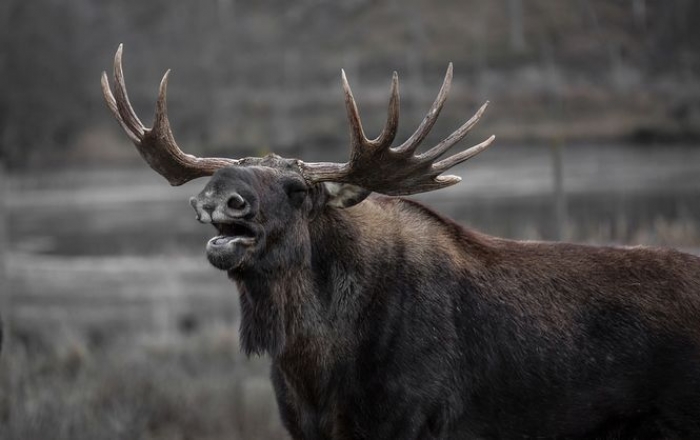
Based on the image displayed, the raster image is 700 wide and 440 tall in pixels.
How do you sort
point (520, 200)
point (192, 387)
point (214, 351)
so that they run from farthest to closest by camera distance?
point (520, 200), point (214, 351), point (192, 387)

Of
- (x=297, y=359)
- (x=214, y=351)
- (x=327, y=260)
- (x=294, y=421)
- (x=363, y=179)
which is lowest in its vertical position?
(x=214, y=351)

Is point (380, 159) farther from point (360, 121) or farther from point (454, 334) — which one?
point (454, 334)

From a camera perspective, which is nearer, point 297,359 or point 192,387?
point 297,359

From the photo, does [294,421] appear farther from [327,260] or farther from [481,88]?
[481,88]

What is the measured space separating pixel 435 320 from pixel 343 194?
840mm

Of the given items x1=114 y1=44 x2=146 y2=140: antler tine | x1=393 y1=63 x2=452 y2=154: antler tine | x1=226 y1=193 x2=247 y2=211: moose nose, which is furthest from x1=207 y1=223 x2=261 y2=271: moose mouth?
x1=114 y1=44 x2=146 y2=140: antler tine

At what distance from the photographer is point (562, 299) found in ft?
17.5

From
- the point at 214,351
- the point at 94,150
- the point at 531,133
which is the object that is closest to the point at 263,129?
the point at 94,150

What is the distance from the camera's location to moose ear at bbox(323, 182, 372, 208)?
5.42 meters

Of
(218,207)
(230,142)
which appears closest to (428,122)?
(218,207)

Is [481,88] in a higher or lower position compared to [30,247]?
higher

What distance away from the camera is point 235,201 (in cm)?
478

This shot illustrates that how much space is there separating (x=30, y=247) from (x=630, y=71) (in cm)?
1652

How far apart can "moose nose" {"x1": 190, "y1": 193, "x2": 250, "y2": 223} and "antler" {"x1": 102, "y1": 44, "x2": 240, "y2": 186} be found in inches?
27.4
